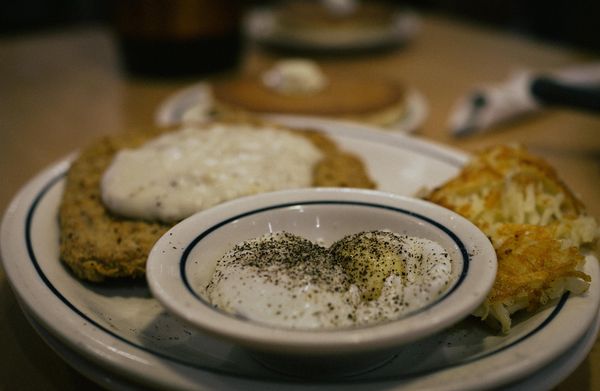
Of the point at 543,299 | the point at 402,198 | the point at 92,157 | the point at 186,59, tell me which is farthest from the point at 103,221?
the point at 186,59

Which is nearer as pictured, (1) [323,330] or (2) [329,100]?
(1) [323,330]

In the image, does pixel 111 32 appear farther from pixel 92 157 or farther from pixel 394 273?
pixel 394 273

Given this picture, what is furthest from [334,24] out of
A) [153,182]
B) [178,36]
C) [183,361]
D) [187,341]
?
[183,361]

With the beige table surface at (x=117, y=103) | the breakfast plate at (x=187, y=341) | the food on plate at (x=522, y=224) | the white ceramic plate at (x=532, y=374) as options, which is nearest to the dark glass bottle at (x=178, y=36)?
the beige table surface at (x=117, y=103)

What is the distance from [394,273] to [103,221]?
697 millimetres

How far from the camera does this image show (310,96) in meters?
2.45

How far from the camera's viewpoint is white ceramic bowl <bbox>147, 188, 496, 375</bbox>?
815mm

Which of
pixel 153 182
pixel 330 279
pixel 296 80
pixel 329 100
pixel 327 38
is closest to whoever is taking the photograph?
pixel 330 279

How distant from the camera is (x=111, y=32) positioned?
4.14m

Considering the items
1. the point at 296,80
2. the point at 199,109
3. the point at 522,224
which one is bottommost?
the point at 199,109

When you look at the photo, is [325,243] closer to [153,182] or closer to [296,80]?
[153,182]

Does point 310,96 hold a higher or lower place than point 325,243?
lower

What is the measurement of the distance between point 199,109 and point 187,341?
1.55 meters

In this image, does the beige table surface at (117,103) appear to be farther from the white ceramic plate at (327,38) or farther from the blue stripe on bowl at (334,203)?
the blue stripe on bowl at (334,203)
